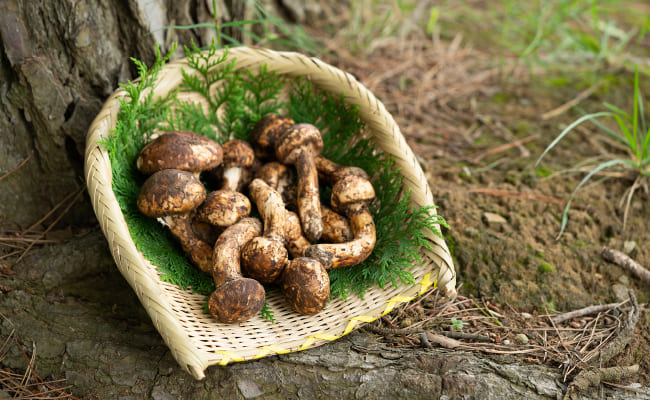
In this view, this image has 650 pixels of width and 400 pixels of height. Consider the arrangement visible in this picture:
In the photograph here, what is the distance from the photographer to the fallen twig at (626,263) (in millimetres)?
2633

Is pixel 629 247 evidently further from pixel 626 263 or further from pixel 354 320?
pixel 354 320

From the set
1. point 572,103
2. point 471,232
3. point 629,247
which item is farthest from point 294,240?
point 572,103

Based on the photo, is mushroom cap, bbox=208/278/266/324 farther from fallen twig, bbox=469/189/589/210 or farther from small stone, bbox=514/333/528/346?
fallen twig, bbox=469/189/589/210

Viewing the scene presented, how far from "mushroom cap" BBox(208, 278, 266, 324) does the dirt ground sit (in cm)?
67

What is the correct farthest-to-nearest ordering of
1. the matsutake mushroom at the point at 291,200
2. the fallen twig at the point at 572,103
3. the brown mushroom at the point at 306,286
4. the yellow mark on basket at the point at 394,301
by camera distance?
the fallen twig at the point at 572,103, the matsutake mushroom at the point at 291,200, the yellow mark on basket at the point at 394,301, the brown mushroom at the point at 306,286

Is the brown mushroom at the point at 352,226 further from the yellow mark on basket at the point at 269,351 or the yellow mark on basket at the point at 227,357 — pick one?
the yellow mark on basket at the point at 227,357

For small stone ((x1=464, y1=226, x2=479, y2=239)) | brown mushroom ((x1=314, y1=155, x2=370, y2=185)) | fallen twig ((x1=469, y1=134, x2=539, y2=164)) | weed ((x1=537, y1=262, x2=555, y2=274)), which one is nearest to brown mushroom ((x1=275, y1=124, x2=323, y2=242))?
brown mushroom ((x1=314, y1=155, x2=370, y2=185))

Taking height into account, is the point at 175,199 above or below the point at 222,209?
above

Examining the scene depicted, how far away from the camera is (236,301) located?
1.94m

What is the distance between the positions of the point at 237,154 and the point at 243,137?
0.33 metres

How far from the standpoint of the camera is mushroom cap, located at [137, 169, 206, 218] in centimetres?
211

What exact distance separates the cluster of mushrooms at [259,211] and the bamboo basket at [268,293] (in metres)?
0.10

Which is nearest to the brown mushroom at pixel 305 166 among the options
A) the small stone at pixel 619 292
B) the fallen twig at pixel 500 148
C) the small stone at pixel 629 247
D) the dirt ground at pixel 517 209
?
the dirt ground at pixel 517 209

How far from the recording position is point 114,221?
6.09ft
